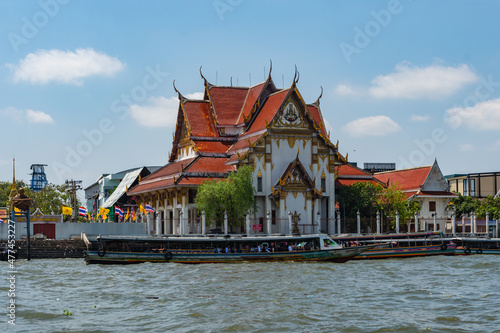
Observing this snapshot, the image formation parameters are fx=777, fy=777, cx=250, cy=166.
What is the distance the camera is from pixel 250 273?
3809 cm

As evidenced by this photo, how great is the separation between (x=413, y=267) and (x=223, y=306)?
17852mm

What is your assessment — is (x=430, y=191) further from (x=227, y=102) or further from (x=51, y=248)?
(x=51, y=248)

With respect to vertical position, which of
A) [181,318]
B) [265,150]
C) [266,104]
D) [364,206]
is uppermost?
[266,104]

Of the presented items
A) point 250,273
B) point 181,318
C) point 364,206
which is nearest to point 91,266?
point 250,273

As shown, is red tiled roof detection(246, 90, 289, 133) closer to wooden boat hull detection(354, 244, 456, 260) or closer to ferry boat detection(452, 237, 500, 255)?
wooden boat hull detection(354, 244, 456, 260)

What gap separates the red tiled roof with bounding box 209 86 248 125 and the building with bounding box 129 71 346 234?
0.19 metres

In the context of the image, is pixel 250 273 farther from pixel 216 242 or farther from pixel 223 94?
pixel 223 94

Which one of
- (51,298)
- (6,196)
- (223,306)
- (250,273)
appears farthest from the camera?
(6,196)

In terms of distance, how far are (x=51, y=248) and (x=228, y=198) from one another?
12635 mm

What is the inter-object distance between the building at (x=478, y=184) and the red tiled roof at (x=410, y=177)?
16.8m

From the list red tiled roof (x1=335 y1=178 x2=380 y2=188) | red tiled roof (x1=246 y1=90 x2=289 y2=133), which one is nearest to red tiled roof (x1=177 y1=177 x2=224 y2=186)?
red tiled roof (x1=246 y1=90 x2=289 y2=133)

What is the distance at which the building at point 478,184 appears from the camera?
285 ft

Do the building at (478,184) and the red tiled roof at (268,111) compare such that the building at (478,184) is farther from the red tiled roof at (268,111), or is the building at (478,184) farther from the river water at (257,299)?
the river water at (257,299)

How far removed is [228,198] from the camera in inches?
2178
